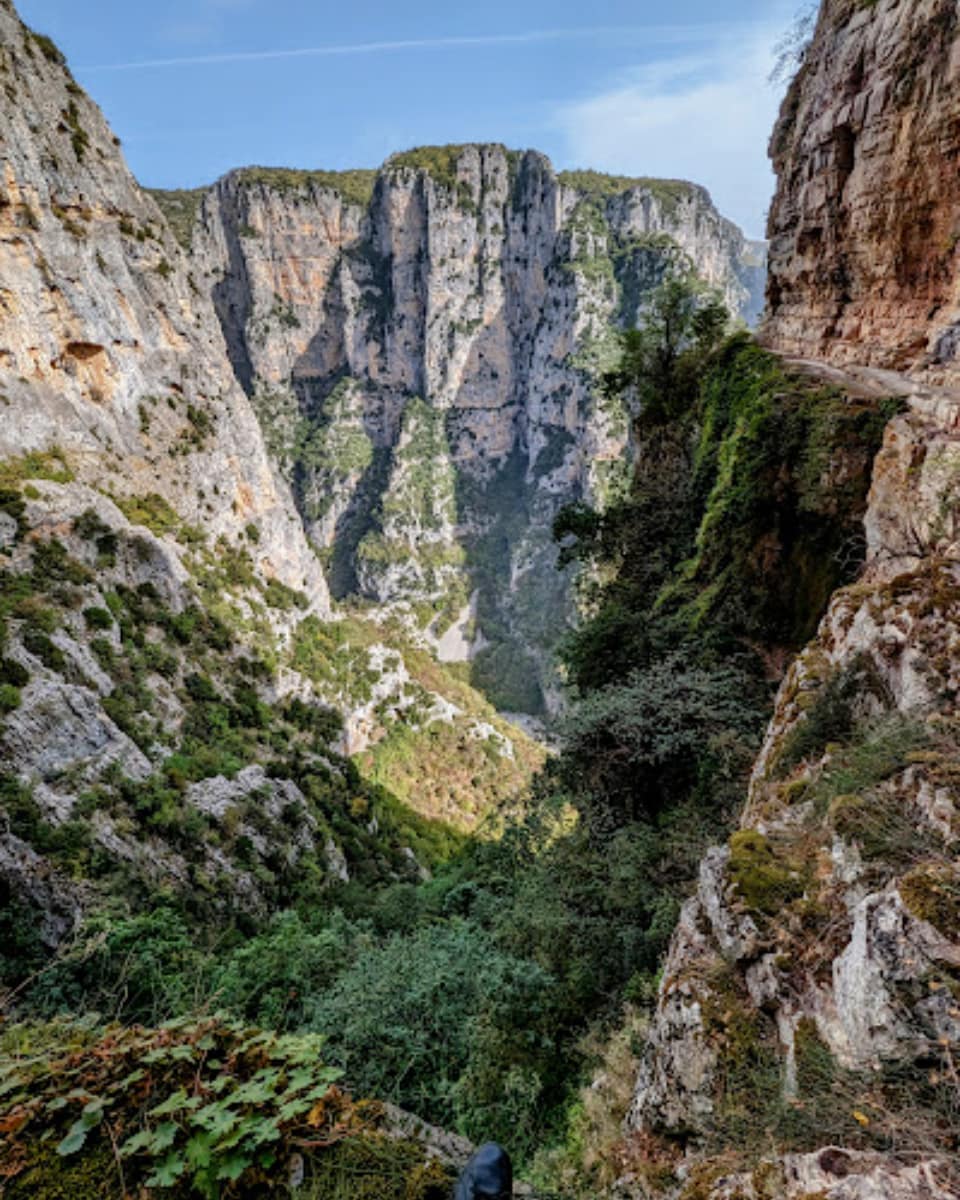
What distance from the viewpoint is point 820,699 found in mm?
5582

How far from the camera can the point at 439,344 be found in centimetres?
10106

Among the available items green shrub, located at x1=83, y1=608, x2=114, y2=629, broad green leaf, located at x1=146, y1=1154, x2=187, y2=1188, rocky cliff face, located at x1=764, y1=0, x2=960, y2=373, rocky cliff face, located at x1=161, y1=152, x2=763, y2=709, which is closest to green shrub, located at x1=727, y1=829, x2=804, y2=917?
broad green leaf, located at x1=146, y1=1154, x2=187, y2=1188

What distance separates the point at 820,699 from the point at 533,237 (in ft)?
372

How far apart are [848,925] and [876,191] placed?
45.6 feet

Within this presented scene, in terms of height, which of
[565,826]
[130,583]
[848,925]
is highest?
[848,925]

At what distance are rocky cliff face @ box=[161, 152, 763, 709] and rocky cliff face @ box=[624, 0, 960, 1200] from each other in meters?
80.8

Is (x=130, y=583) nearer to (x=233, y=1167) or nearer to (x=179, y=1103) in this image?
(x=179, y=1103)

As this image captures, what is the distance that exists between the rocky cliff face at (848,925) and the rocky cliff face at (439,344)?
80.8 metres

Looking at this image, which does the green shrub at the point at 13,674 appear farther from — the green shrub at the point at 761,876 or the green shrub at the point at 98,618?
the green shrub at the point at 761,876

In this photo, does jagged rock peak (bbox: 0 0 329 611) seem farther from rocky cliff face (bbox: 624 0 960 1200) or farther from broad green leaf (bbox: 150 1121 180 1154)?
rocky cliff face (bbox: 624 0 960 1200)

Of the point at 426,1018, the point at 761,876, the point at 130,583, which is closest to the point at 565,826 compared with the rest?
the point at 426,1018

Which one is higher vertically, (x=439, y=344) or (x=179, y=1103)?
(x=439, y=344)

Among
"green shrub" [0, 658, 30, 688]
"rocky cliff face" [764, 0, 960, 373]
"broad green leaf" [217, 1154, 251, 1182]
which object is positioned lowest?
"green shrub" [0, 658, 30, 688]

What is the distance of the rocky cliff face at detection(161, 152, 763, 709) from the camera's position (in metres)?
92.6
